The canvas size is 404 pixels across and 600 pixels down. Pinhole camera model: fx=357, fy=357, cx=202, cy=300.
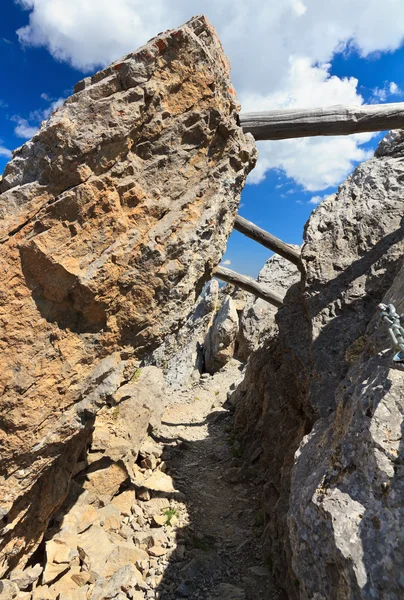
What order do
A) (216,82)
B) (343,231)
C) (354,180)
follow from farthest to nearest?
(354,180), (343,231), (216,82)

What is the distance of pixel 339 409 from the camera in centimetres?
402

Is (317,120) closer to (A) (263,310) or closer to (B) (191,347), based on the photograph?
(A) (263,310)

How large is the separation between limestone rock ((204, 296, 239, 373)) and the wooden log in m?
5.16

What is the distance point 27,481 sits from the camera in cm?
496

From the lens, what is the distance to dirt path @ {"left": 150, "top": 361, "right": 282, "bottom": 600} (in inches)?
219

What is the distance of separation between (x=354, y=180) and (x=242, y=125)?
10.3ft

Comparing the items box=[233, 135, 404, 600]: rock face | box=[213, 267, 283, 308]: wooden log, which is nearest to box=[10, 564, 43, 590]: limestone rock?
box=[233, 135, 404, 600]: rock face

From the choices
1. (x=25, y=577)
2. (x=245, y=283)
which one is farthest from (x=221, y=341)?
(x=25, y=577)

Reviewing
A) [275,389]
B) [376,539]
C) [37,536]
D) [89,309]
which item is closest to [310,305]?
[275,389]

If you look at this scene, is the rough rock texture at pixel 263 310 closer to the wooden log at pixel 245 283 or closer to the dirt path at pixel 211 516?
the wooden log at pixel 245 283

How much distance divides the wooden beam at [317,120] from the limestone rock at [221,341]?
11839mm

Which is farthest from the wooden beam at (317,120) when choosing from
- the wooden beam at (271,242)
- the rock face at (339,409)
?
the wooden beam at (271,242)

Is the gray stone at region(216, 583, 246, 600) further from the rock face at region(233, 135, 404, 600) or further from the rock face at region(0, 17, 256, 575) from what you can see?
the rock face at region(0, 17, 256, 575)

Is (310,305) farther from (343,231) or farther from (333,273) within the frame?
(343,231)
